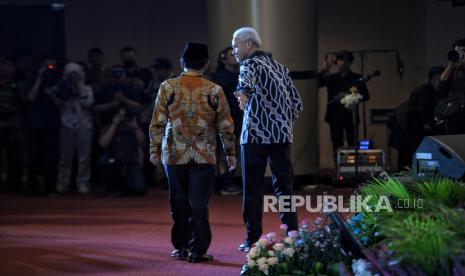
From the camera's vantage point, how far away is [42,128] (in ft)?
32.1

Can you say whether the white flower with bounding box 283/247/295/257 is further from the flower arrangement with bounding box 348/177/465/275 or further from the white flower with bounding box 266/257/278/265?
the flower arrangement with bounding box 348/177/465/275

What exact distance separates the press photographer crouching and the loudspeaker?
5.24 m

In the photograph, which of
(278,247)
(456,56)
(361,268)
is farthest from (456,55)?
(361,268)

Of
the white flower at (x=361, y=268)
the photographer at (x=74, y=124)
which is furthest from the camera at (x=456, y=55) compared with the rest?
the white flower at (x=361, y=268)

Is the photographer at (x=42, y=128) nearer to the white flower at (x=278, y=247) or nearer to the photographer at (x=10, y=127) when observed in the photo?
the photographer at (x=10, y=127)

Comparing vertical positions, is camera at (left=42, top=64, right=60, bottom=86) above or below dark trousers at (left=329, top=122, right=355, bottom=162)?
above

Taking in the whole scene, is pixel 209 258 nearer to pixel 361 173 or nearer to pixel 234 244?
pixel 234 244

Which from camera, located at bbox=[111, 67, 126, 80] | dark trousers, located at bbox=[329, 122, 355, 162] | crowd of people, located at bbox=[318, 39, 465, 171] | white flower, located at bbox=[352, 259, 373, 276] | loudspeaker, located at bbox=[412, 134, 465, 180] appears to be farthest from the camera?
dark trousers, located at bbox=[329, 122, 355, 162]

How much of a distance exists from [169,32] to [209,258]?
6597 mm

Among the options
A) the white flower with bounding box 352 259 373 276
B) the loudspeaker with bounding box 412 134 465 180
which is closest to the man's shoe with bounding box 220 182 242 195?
the loudspeaker with bounding box 412 134 465 180

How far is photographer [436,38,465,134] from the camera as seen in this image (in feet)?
27.9

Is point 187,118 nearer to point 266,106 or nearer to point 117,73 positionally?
point 266,106

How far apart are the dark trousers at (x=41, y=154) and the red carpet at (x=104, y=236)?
0.33 meters

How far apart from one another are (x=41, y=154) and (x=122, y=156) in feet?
3.29
